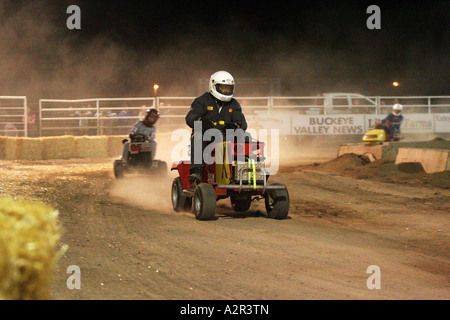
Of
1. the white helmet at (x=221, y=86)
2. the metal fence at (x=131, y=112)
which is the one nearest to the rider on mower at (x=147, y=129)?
the white helmet at (x=221, y=86)

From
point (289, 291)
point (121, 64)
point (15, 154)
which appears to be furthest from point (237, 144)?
point (121, 64)

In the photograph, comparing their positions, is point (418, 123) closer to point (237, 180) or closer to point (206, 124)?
point (206, 124)

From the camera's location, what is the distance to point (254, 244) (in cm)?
585

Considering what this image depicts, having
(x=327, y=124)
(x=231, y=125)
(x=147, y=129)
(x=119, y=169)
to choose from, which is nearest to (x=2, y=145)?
(x=119, y=169)

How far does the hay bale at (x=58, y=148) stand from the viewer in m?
17.6

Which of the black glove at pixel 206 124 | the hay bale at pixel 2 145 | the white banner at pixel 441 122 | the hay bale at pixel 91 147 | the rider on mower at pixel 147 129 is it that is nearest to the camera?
the black glove at pixel 206 124

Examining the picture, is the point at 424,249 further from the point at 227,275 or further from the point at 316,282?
the point at 227,275

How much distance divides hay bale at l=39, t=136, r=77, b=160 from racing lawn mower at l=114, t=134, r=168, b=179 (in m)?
6.03

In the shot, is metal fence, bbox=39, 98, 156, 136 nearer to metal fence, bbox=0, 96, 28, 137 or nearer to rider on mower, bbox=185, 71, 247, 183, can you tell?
metal fence, bbox=0, 96, 28, 137

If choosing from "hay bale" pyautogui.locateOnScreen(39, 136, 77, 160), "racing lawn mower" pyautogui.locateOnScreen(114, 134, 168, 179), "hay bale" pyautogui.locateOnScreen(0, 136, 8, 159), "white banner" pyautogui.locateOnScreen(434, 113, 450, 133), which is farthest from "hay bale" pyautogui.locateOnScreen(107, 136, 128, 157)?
"white banner" pyautogui.locateOnScreen(434, 113, 450, 133)

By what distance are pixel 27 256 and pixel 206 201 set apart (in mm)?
4164

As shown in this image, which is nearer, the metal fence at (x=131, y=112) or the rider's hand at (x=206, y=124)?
the rider's hand at (x=206, y=124)

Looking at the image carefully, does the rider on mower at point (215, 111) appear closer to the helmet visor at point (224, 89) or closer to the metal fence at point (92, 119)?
the helmet visor at point (224, 89)

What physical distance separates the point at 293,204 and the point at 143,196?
2506 mm
